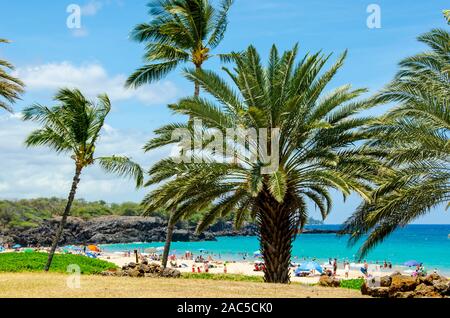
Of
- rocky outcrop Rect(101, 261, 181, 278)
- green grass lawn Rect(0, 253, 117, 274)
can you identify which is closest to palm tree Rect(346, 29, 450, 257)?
rocky outcrop Rect(101, 261, 181, 278)

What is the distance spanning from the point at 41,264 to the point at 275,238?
12.0 metres

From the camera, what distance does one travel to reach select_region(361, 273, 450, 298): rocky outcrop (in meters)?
12.4

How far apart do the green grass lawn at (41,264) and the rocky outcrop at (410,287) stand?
1135 centimetres

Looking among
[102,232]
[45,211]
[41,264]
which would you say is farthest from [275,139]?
[45,211]

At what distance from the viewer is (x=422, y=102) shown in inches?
573

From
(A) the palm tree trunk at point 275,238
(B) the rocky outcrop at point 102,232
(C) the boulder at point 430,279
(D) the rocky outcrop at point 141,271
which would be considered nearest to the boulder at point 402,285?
(C) the boulder at point 430,279

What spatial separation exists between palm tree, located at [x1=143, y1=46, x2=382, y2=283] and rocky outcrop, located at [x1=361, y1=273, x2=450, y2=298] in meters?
4.15

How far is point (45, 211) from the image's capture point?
12062 centimetres

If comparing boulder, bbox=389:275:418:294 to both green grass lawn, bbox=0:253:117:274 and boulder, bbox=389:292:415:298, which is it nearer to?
boulder, bbox=389:292:415:298

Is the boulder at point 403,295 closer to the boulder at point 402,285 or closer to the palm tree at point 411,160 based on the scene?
the boulder at point 402,285

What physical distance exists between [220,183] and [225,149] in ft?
3.67

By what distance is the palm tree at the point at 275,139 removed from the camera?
17.0 m

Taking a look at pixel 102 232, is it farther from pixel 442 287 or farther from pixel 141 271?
pixel 442 287
